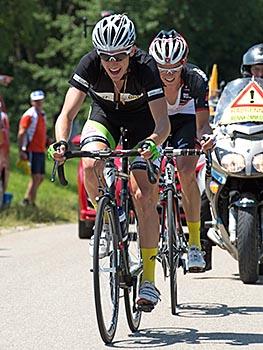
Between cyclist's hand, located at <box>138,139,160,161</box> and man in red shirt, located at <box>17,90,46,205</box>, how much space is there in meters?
11.8

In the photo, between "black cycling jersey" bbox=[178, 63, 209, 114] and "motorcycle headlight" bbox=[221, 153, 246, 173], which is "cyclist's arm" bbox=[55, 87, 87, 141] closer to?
"black cycling jersey" bbox=[178, 63, 209, 114]

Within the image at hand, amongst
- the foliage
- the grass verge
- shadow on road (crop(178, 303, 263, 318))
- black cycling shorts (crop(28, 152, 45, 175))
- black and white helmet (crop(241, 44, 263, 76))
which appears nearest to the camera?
shadow on road (crop(178, 303, 263, 318))

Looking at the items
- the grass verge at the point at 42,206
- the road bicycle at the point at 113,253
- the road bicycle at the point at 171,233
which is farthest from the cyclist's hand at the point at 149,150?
the grass verge at the point at 42,206

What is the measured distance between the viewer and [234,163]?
416 inches

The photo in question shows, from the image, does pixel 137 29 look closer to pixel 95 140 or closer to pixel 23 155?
pixel 23 155

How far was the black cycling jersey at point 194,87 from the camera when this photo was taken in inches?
386

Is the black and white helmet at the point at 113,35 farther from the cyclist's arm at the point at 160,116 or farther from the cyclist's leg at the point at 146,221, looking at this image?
the cyclist's leg at the point at 146,221

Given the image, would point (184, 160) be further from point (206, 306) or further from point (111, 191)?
point (111, 191)

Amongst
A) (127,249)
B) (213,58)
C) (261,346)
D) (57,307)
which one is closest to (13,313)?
(57,307)

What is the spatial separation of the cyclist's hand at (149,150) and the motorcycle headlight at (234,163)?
2.70 m

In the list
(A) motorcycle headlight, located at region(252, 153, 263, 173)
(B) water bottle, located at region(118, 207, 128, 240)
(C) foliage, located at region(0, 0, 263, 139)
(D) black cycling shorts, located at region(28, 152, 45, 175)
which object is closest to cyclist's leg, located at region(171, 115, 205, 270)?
(A) motorcycle headlight, located at region(252, 153, 263, 173)

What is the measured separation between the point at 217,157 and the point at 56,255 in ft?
10.5

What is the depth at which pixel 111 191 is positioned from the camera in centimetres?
809

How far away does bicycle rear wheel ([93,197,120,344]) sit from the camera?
7.68 meters
